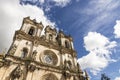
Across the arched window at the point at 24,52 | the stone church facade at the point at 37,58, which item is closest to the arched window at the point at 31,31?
the stone church facade at the point at 37,58

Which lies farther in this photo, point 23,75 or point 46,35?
point 46,35

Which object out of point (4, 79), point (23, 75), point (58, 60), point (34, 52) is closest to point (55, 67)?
point (58, 60)

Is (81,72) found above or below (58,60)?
below

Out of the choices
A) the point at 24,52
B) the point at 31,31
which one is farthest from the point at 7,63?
the point at 31,31

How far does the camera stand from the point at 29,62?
21.6 metres

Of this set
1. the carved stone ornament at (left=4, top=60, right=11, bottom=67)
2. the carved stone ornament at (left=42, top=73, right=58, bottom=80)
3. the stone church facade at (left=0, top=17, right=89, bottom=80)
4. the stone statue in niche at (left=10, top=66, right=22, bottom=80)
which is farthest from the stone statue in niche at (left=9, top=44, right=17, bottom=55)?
the carved stone ornament at (left=42, top=73, right=58, bottom=80)

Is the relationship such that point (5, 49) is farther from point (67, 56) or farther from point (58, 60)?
point (67, 56)

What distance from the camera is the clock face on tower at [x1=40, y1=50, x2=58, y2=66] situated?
979 inches

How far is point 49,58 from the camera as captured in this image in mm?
26188

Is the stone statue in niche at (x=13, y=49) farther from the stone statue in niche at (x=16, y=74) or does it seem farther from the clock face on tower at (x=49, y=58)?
the clock face on tower at (x=49, y=58)

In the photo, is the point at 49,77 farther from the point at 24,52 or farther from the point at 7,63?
the point at 7,63

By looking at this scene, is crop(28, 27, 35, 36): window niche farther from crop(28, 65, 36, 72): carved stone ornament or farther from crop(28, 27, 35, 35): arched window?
crop(28, 65, 36, 72): carved stone ornament

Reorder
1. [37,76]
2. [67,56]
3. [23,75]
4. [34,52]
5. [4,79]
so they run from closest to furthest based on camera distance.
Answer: [4,79] → [23,75] → [37,76] → [34,52] → [67,56]

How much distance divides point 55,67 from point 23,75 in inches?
246
